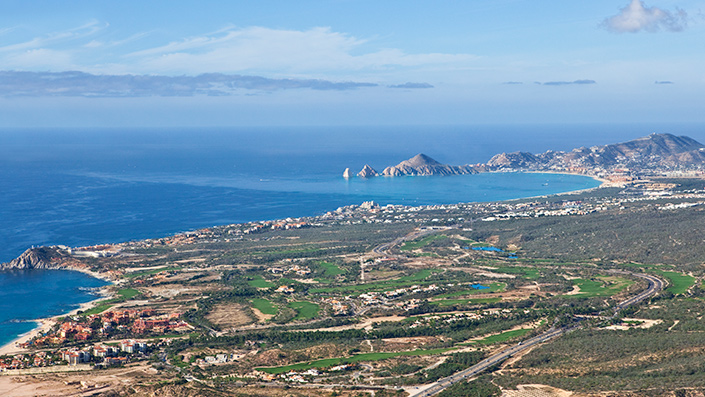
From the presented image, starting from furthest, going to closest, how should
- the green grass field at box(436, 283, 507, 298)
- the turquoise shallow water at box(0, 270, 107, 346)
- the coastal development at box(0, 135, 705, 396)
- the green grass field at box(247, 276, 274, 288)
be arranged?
the green grass field at box(247, 276, 274, 288)
the green grass field at box(436, 283, 507, 298)
the turquoise shallow water at box(0, 270, 107, 346)
the coastal development at box(0, 135, 705, 396)

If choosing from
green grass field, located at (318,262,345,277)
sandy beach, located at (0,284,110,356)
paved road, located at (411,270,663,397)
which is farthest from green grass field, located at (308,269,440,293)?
sandy beach, located at (0,284,110,356)

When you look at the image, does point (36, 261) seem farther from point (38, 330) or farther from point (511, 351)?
point (511, 351)

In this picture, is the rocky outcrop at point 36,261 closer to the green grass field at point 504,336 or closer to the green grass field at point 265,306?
the green grass field at point 265,306

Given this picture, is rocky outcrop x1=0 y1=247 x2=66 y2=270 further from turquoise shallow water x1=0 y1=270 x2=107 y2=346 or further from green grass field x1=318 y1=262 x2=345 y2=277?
green grass field x1=318 y1=262 x2=345 y2=277

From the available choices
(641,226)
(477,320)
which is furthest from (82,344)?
(641,226)

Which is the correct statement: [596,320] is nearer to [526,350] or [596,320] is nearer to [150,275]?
[526,350]
